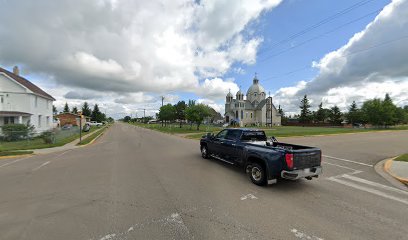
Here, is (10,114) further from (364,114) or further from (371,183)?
(364,114)

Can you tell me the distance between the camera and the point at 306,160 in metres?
6.18

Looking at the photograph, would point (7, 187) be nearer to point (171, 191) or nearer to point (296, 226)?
point (171, 191)

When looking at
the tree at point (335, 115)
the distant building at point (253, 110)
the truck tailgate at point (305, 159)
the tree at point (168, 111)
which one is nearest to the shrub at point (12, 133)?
the truck tailgate at point (305, 159)

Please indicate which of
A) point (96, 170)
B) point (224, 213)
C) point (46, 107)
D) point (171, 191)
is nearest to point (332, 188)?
point (224, 213)

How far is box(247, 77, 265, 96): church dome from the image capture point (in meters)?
92.2

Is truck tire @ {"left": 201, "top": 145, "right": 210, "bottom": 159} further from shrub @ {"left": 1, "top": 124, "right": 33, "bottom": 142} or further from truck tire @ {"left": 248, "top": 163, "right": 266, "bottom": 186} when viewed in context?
shrub @ {"left": 1, "top": 124, "right": 33, "bottom": 142}

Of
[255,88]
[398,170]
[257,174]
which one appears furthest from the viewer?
[255,88]

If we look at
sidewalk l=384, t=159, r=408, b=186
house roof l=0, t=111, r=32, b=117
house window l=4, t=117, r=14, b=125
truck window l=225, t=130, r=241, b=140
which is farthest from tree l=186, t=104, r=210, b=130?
sidewalk l=384, t=159, r=408, b=186

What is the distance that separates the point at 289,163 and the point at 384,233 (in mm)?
2394

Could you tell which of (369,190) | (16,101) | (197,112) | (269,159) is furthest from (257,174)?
(16,101)

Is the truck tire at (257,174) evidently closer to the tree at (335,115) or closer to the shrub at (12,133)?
the shrub at (12,133)

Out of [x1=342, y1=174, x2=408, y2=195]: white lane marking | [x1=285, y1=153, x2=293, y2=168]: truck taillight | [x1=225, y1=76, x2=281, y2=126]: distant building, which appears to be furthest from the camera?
[x1=225, y1=76, x2=281, y2=126]: distant building

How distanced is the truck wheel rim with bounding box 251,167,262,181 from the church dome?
88.5 meters

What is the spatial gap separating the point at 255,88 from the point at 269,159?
90.4m
